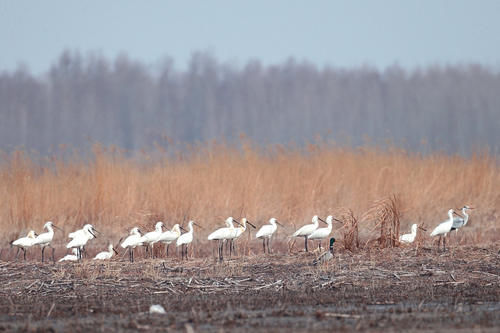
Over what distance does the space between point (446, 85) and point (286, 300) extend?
37884mm

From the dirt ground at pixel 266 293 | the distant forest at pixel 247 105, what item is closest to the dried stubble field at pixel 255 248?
the dirt ground at pixel 266 293

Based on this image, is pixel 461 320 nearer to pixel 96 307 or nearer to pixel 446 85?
pixel 96 307

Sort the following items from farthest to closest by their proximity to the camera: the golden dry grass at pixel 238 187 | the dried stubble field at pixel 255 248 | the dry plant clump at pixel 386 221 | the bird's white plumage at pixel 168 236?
1. the golden dry grass at pixel 238 187
2. the bird's white plumage at pixel 168 236
3. the dry plant clump at pixel 386 221
4. the dried stubble field at pixel 255 248

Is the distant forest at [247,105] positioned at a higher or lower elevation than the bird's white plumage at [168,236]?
higher

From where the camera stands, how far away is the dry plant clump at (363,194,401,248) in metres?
Answer: 14.4

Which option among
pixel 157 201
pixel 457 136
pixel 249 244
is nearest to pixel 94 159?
pixel 157 201

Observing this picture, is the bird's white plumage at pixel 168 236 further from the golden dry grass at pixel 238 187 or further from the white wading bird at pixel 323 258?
the white wading bird at pixel 323 258

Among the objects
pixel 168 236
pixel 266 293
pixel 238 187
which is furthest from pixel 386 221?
pixel 238 187

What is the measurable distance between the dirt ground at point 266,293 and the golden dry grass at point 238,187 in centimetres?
377

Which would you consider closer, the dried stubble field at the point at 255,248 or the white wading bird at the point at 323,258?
the dried stubble field at the point at 255,248

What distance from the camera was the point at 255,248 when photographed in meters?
16.9

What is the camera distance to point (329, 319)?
8.53 meters

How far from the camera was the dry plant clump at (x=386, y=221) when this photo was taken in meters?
14.4

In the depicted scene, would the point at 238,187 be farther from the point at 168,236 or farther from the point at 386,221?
the point at 386,221
